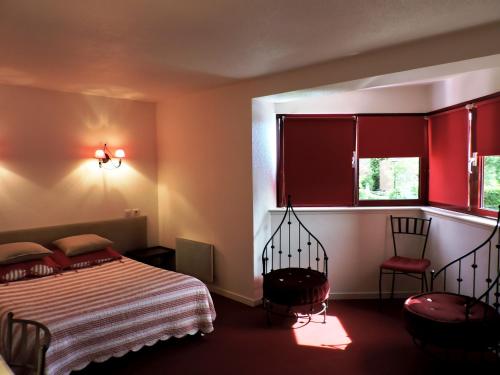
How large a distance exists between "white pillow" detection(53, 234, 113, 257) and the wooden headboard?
16cm

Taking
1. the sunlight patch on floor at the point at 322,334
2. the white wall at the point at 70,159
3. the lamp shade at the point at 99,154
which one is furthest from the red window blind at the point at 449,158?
the lamp shade at the point at 99,154

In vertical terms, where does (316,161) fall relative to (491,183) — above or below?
above

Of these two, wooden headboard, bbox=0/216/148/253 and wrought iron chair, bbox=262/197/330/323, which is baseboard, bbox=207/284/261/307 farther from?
wooden headboard, bbox=0/216/148/253

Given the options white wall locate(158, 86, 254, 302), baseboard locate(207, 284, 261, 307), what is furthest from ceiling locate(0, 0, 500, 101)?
baseboard locate(207, 284, 261, 307)

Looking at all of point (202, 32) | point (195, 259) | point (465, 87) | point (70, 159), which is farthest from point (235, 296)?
point (465, 87)

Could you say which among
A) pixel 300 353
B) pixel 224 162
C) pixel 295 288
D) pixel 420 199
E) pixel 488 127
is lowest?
pixel 300 353

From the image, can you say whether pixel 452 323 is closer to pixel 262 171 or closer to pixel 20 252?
pixel 262 171

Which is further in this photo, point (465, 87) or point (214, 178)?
point (214, 178)

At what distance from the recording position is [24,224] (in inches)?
170

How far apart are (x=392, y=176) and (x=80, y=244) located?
373cm

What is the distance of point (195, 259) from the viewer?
480 centimetres

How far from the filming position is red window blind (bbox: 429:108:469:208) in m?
3.94

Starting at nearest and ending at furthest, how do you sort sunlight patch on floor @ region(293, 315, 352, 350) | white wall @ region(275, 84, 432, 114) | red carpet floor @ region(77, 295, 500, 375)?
red carpet floor @ region(77, 295, 500, 375) < sunlight patch on floor @ region(293, 315, 352, 350) < white wall @ region(275, 84, 432, 114)

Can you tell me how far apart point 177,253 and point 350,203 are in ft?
7.76
